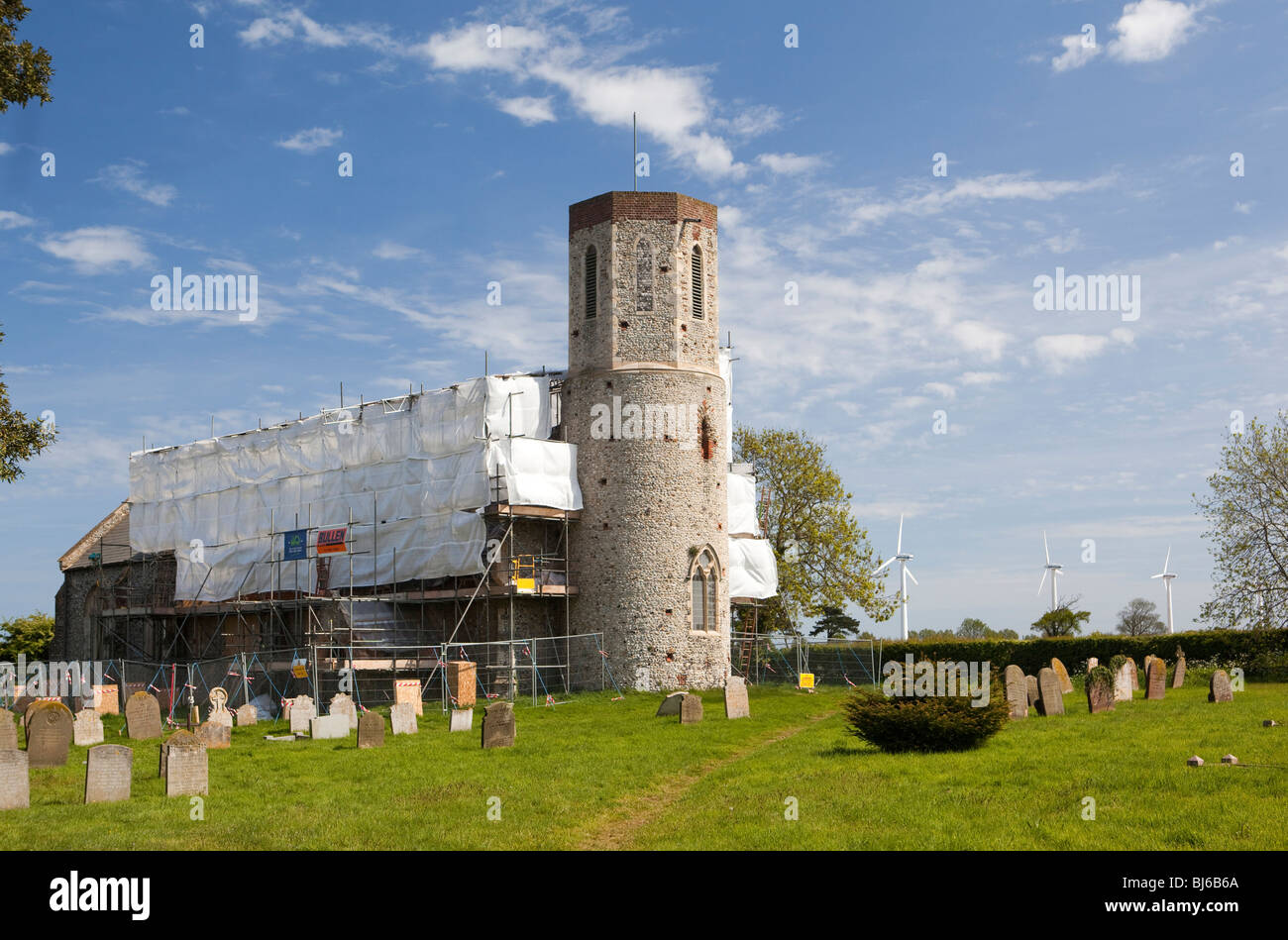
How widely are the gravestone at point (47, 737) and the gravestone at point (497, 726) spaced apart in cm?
765

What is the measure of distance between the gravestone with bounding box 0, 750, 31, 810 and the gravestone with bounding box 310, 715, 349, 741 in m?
9.09

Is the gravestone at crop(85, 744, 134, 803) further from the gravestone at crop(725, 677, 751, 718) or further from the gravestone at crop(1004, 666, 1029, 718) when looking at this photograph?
the gravestone at crop(1004, 666, 1029, 718)

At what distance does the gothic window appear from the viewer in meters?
37.4

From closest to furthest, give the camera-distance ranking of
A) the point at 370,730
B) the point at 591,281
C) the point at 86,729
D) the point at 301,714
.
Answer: the point at 370,730 → the point at 301,714 → the point at 86,729 → the point at 591,281

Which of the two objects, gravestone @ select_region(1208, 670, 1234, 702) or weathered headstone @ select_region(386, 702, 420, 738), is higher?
gravestone @ select_region(1208, 670, 1234, 702)

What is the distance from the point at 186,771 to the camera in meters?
16.7

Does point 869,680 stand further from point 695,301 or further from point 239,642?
point 239,642

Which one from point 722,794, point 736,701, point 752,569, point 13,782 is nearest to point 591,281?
point 752,569

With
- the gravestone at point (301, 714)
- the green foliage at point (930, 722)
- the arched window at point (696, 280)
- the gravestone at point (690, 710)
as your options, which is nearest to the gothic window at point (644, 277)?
the arched window at point (696, 280)

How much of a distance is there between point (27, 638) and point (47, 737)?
132 feet

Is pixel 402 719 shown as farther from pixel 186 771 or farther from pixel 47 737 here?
pixel 186 771

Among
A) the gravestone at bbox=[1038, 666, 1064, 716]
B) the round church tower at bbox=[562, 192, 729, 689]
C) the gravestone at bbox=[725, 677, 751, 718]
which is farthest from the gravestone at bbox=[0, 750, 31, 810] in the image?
the round church tower at bbox=[562, 192, 729, 689]
